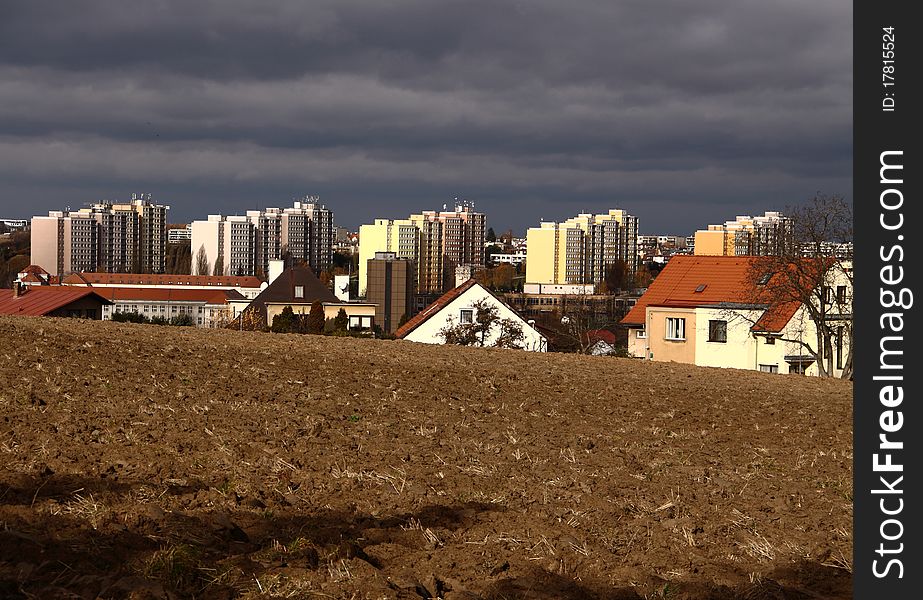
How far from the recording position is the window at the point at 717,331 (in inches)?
1903

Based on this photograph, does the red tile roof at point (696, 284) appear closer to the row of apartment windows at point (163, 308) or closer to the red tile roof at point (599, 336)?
the red tile roof at point (599, 336)

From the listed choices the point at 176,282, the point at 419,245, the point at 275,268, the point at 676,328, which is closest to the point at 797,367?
the point at 676,328

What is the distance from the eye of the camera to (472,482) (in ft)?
34.0

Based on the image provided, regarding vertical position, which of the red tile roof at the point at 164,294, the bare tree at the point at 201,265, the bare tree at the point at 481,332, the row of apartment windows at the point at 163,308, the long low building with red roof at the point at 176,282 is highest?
the bare tree at the point at 201,265

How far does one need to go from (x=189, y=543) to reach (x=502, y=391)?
36.0 ft

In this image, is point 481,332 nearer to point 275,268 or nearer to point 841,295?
point 841,295

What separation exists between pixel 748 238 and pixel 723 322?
13757 millimetres

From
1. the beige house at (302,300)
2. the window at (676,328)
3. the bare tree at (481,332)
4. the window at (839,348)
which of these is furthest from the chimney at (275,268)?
the window at (839,348)

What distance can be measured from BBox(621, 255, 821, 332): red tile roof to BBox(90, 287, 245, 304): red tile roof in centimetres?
7349

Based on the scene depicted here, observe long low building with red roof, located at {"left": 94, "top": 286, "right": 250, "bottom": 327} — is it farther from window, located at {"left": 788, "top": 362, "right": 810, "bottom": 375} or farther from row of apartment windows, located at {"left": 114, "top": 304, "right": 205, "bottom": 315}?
window, located at {"left": 788, "top": 362, "right": 810, "bottom": 375}

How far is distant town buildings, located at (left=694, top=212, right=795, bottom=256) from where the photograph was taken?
3928 centimetres
